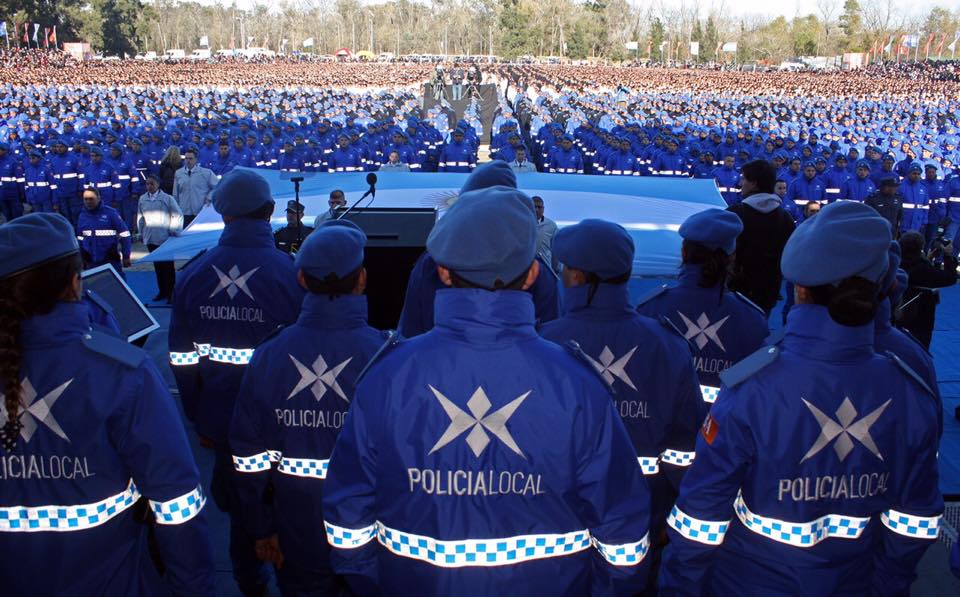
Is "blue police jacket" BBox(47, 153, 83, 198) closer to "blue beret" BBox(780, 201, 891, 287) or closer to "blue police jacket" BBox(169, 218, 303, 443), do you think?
"blue police jacket" BBox(169, 218, 303, 443)

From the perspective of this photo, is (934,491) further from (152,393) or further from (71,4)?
(71,4)

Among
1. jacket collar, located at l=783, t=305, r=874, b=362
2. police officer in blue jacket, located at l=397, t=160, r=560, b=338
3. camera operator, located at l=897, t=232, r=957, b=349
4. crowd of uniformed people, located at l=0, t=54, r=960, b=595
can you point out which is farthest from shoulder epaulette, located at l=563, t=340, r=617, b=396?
camera operator, located at l=897, t=232, r=957, b=349

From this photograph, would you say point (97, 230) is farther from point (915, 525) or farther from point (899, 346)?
point (915, 525)

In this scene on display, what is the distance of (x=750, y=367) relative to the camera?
2049mm

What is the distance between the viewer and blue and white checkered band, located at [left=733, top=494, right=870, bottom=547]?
2.09m

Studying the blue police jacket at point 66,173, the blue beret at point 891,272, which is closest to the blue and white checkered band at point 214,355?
the blue beret at point 891,272

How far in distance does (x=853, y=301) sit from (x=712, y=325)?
53.1 inches

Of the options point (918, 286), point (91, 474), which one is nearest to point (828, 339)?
point (91, 474)

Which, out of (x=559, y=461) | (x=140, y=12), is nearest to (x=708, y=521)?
(x=559, y=461)

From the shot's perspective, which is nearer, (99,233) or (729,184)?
(99,233)

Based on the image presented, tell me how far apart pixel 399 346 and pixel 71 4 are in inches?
3248

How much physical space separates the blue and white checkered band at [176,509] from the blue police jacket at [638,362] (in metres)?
1.26

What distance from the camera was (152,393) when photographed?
6.42ft

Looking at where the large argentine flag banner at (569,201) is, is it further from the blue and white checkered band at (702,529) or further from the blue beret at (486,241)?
the blue beret at (486,241)
